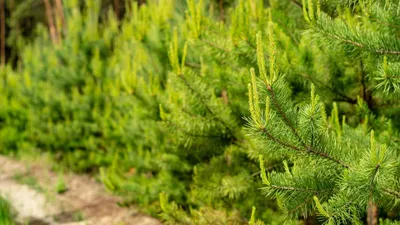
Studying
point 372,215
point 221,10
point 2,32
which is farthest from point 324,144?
point 2,32

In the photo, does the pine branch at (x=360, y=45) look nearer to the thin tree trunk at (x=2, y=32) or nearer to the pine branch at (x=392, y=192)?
the pine branch at (x=392, y=192)

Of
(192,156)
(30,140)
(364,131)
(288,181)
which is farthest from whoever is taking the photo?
(30,140)

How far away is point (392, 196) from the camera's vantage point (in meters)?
2.07

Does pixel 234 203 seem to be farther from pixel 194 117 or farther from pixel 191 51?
pixel 191 51

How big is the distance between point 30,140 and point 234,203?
19.3 ft

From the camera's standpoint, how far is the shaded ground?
500 centimetres

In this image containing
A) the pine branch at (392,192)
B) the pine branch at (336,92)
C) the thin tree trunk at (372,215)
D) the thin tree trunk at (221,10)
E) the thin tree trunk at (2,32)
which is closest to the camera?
the pine branch at (392,192)

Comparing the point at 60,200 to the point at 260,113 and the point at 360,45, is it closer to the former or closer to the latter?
the point at 260,113

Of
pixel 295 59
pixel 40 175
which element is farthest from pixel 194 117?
pixel 40 175

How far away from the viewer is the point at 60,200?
5848 millimetres

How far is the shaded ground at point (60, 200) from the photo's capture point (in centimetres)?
500

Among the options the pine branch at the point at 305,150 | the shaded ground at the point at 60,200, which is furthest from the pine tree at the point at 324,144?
the shaded ground at the point at 60,200

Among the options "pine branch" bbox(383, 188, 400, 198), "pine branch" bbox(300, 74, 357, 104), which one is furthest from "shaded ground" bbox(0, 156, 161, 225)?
"pine branch" bbox(383, 188, 400, 198)

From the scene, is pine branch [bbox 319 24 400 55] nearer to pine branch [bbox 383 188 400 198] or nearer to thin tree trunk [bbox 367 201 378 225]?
pine branch [bbox 383 188 400 198]
